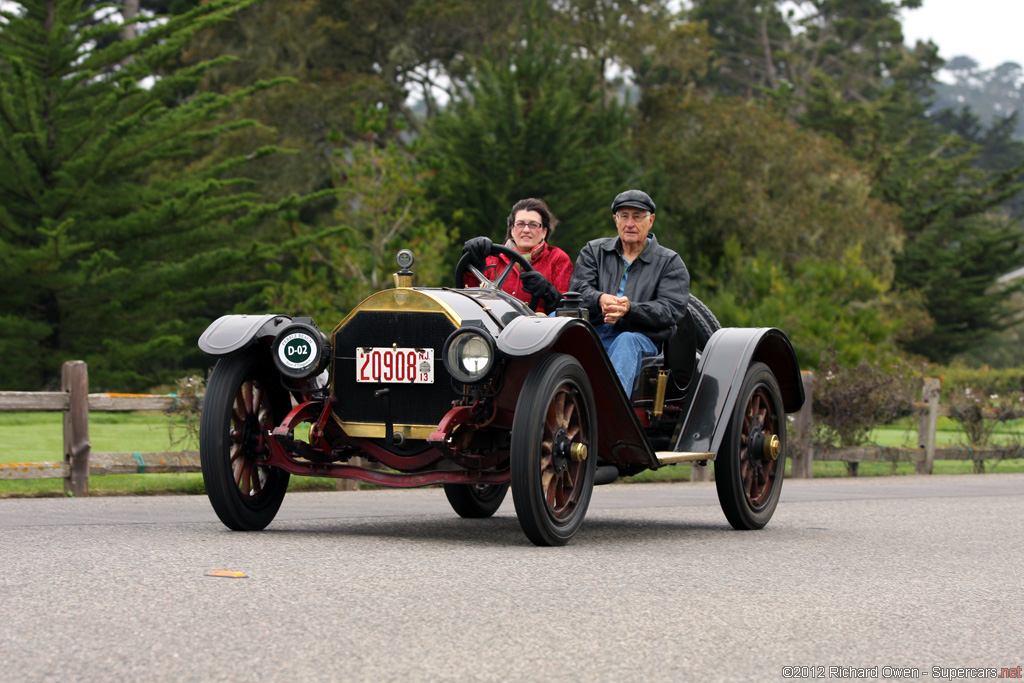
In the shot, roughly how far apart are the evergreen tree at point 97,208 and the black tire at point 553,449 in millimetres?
18235

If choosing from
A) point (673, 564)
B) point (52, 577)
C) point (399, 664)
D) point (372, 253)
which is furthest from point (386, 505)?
point (372, 253)

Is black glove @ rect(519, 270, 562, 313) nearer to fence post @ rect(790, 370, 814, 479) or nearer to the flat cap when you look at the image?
the flat cap


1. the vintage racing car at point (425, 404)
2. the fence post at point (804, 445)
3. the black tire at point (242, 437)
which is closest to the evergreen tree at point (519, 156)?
the fence post at point (804, 445)

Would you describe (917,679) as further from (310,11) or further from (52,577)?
(310,11)

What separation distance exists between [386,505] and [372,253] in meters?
15.0

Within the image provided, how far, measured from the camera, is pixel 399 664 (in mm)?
4098

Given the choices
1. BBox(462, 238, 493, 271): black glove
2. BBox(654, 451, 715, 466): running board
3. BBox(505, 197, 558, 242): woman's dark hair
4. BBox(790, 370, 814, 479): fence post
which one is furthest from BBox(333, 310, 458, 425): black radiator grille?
BBox(790, 370, 814, 479): fence post

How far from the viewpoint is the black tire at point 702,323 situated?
9086 millimetres

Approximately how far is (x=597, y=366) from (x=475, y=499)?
6.23ft

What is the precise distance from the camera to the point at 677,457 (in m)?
7.80

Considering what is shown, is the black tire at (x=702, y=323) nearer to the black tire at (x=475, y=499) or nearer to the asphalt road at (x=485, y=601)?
the asphalt road at (x=485, y=601)

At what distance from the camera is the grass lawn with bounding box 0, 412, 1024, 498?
11344 millimetres

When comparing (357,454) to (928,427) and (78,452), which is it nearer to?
(78,452)

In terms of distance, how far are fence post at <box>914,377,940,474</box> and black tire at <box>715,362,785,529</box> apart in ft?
28.7
